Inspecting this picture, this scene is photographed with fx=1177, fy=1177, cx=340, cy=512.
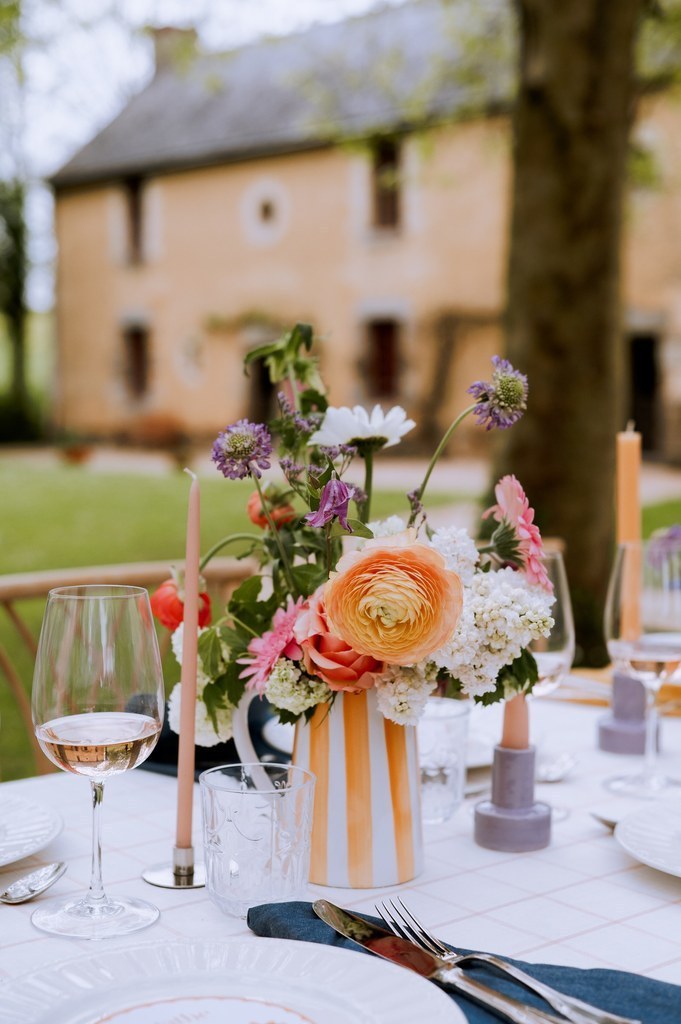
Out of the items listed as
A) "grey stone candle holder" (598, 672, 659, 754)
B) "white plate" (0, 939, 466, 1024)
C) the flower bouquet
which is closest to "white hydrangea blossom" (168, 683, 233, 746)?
the flower bouquet

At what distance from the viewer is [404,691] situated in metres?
1.09

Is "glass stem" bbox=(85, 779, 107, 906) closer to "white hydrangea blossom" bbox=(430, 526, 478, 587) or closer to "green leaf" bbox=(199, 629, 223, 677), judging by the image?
"green leaf" bbox=(199, 629, 223, 677)

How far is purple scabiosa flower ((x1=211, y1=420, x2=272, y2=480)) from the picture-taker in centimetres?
110

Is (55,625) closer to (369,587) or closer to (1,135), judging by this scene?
(369,587)

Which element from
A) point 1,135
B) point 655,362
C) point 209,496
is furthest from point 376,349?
point 1,135

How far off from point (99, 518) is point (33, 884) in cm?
1072

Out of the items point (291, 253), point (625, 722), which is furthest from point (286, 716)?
point (291, 253)

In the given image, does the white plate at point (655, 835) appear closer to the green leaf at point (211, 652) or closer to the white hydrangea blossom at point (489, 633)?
the white hydrangea blossom at point (489, 633)

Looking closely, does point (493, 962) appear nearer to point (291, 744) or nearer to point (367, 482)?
point (367, 482)

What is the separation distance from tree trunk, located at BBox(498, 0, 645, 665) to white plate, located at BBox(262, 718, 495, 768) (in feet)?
10.7

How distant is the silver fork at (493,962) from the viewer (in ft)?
2.68

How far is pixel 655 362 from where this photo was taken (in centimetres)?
1503

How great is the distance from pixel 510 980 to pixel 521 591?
1.18 feet

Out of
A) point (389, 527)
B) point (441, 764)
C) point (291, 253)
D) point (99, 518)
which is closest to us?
point (389, 527)
